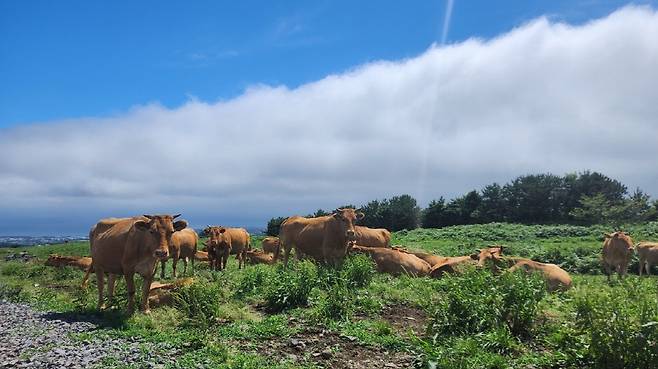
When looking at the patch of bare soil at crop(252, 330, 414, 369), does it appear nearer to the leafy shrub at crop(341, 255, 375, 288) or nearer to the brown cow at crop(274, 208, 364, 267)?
the leafy shrub at crop(341, 255, 375, 288)

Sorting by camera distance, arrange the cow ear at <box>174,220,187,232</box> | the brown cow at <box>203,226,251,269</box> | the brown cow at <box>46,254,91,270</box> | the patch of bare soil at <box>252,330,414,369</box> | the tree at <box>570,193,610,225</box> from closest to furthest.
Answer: the patch of bare soil at <box>252,330,414,369</box>, the cow ear at <box>174,220,187,232</box>, the brown cow at <box>46,254,91,270</box>, the brown cow at <box>203,226,251,269</box>, the tree at <box>570,193,610,225</box>

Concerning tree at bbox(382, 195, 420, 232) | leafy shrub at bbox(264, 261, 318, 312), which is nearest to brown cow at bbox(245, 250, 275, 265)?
leafy shrub at bbox(264, 261, 318, 312)

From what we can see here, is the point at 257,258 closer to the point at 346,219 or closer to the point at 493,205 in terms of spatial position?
the point at 346,219

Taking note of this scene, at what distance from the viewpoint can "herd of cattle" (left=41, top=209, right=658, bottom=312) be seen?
1192 centimetres

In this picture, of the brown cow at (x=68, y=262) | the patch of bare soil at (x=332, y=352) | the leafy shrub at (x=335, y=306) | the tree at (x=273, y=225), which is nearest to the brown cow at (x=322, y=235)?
the leafy shrub at (x=335, y=306)

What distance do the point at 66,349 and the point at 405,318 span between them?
633cm

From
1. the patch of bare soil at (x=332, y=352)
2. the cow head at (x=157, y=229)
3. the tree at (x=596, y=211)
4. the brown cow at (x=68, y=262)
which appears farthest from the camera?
the tree at (x=596, y=211)

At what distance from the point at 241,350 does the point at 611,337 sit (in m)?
5.66

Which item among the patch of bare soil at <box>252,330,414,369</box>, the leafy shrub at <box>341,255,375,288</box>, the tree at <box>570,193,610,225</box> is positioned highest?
the tree at <box>570,193,610,225</box>

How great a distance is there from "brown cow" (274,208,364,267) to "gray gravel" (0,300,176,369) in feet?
23.9

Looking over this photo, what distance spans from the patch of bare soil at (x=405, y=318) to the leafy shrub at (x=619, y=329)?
2914 millimetres

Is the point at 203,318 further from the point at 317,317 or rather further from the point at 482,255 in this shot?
the point at 482,255

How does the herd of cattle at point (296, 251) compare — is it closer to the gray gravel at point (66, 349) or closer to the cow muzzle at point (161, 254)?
the cow muzzle at point (161, 254)

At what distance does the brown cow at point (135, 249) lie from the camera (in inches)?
463
